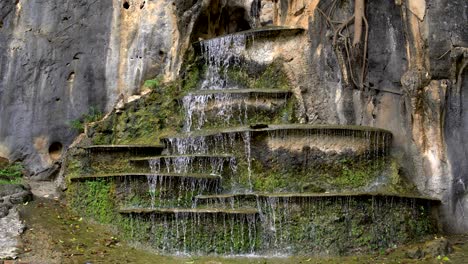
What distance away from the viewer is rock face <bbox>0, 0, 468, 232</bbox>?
10.7m

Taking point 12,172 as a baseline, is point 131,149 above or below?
above

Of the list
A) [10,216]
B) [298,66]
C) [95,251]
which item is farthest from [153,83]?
[95,251]

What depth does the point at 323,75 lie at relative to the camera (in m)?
12.8

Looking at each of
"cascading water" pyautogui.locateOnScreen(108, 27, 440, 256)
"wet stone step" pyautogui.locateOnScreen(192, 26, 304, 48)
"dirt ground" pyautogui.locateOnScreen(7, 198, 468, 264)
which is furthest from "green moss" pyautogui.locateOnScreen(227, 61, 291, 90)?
"dirt ground" pyautogui.locateOnScreen(7, 198, 468, 264)

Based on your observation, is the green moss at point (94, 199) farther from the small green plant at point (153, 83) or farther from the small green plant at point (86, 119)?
the small green plant at point (153, 83)

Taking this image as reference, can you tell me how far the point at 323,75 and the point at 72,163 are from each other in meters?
5.86

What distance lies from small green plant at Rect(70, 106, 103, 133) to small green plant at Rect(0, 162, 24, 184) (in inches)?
63.0

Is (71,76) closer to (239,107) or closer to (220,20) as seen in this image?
(220,20)

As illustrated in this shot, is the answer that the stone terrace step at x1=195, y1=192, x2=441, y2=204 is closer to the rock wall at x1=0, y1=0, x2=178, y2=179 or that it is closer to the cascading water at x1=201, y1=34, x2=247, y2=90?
the cascading water at x1=201, y1=34, x2=247, y2=90

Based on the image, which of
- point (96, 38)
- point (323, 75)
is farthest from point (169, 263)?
point (96, 38)

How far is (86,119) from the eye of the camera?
14.1m

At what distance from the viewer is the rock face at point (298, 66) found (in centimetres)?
1066

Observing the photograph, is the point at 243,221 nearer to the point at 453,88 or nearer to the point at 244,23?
the point at 453,88

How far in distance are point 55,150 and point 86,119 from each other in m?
1.09
